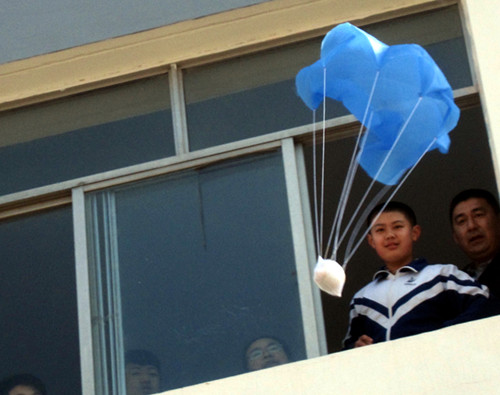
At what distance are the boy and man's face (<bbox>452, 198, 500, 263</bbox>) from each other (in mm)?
442

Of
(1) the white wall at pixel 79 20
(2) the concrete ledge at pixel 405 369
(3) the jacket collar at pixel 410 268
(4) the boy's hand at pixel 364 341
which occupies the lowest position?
(2) the concrete ledge at pixel 405 369

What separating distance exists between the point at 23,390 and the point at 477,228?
102 inches

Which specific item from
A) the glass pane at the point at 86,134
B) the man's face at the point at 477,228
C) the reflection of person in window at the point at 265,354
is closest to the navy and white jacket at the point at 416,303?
the reflection of person in window at the point at 265,354

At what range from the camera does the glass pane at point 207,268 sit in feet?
23.6

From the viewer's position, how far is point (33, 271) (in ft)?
25.3

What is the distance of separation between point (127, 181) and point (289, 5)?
1334mm

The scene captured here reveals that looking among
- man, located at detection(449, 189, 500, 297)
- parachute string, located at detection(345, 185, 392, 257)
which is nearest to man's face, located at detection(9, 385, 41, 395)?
parachute string, located at detection(345, 185, 392, 257)

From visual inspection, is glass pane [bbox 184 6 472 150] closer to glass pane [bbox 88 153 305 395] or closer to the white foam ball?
glass pane [bbox 88 153 305 395]

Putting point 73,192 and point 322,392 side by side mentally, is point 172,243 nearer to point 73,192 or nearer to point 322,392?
point 73,192

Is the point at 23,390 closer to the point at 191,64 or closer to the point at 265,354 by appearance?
the point at 265,354

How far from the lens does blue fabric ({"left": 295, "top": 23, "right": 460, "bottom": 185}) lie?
265 inches

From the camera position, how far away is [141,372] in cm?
724

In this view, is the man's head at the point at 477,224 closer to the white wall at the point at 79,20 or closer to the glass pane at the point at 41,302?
the white wall at the point at 79,20

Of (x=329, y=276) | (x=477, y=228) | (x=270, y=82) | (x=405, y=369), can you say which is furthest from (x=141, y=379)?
(x=477, y=228)
